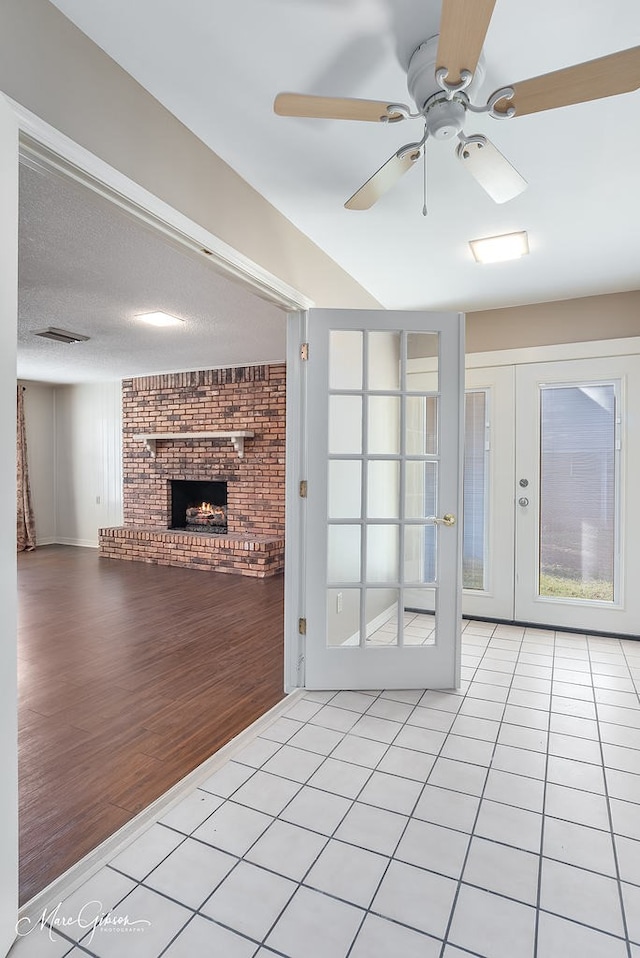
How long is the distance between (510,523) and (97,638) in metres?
3.14

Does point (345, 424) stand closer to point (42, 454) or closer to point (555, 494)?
point (555, 494)

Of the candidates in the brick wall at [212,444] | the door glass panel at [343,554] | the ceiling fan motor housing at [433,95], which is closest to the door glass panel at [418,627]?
the door glass panel at [343,554]

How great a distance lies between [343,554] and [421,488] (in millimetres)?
563

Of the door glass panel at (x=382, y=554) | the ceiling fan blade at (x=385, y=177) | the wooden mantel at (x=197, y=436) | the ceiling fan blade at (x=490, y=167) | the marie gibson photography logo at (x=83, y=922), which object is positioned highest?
the ceiling fan blade at (x=385, y=177)

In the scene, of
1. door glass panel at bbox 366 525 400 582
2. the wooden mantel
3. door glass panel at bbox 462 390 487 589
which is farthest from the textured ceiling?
door glass panel at bbox 462 390 487 589

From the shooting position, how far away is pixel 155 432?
699 centimetres

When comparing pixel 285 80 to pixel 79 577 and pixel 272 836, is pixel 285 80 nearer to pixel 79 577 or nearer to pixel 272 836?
pixel 272 836

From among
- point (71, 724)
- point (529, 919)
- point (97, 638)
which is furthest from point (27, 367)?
point (529, 919)

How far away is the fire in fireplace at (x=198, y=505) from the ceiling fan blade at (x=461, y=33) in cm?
591

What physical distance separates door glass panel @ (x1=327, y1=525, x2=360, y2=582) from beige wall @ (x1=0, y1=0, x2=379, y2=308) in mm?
1340

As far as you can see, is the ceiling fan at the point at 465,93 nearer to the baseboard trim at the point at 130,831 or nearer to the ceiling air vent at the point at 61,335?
the baseboard trim at the point at 130,831

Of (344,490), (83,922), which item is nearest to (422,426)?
(344,490)

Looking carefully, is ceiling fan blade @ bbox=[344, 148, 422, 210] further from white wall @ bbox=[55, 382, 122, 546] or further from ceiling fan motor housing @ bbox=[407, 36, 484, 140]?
white wall @ bbox=[55, 382, 122, 546]

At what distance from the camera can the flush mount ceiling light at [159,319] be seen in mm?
4172
